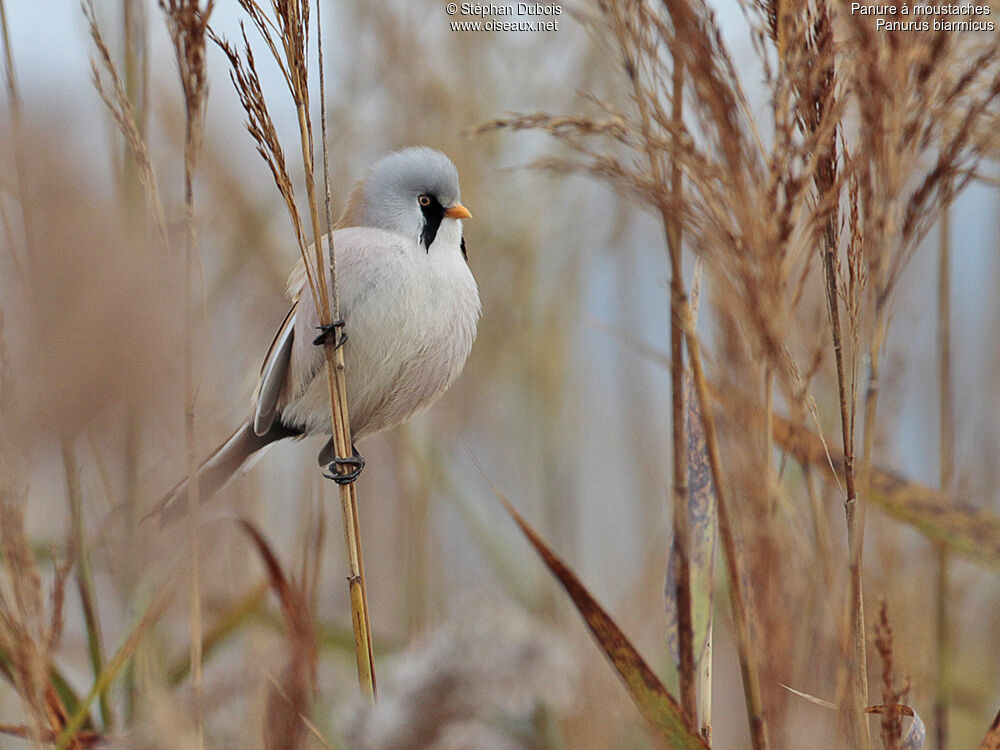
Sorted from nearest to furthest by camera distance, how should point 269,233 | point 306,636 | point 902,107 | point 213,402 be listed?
1. point 306,636
2. point 902,107
3. point 213,402
4. point 269,233

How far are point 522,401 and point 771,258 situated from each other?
1.62 meters

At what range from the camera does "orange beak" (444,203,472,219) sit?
1.34 meters

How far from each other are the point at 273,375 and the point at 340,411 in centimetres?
39

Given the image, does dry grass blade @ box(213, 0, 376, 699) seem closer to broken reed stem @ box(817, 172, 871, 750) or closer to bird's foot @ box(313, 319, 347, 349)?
bird's foot @ box(313, 319, 347, 349)

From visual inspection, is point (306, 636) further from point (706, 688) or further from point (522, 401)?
point (522, 401)

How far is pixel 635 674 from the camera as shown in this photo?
908 millimetres

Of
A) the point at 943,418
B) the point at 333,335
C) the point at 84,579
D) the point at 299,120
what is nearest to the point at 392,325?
the point at 333,335

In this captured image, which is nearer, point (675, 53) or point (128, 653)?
point (675, 53)

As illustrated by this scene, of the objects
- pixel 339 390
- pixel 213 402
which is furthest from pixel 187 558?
pixel 213 402

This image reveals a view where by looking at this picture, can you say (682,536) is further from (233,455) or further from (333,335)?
(233,455)

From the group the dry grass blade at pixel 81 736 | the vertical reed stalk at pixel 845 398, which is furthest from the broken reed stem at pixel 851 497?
the dry grass blade at pixel 81 736

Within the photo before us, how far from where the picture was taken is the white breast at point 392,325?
48.9 inches

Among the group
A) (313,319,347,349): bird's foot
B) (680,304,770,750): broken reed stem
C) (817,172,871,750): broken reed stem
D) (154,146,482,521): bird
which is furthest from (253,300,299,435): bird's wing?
(817,172,871,750): broken reed stem

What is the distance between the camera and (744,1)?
0.91m
